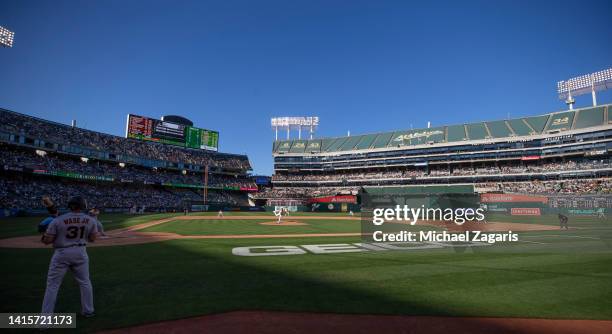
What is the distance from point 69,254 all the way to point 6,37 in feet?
164

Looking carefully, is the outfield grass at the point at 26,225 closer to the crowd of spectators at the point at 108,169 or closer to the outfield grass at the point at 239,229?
the outfield grass at the point at 239,229

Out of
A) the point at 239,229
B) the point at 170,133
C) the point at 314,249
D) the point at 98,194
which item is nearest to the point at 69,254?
the point at 314,249

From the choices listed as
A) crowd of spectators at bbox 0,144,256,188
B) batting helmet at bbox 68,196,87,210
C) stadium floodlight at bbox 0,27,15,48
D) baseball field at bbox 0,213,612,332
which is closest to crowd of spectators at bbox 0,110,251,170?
crowd of spectators at bbox 0,144,256,188

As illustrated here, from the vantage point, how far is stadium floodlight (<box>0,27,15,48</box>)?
37.0 metres

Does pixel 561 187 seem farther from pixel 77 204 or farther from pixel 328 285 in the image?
pixel 77 204

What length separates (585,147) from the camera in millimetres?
53344

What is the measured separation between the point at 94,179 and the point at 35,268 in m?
50.2

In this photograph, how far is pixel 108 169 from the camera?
55312 mm

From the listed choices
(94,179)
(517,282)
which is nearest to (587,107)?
(517,282)

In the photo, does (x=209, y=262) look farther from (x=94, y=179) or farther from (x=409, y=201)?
(x=94, y=179)

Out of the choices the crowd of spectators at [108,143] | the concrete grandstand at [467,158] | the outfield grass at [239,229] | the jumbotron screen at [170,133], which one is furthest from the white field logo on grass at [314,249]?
the jumbotron screen at [170,133]

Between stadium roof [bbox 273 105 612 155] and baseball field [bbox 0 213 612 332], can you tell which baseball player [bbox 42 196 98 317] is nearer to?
baseball field [bbox 0 213 612 332]

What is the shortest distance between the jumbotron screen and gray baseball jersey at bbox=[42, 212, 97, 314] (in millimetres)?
62742

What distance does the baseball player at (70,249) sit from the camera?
489 centimetres
